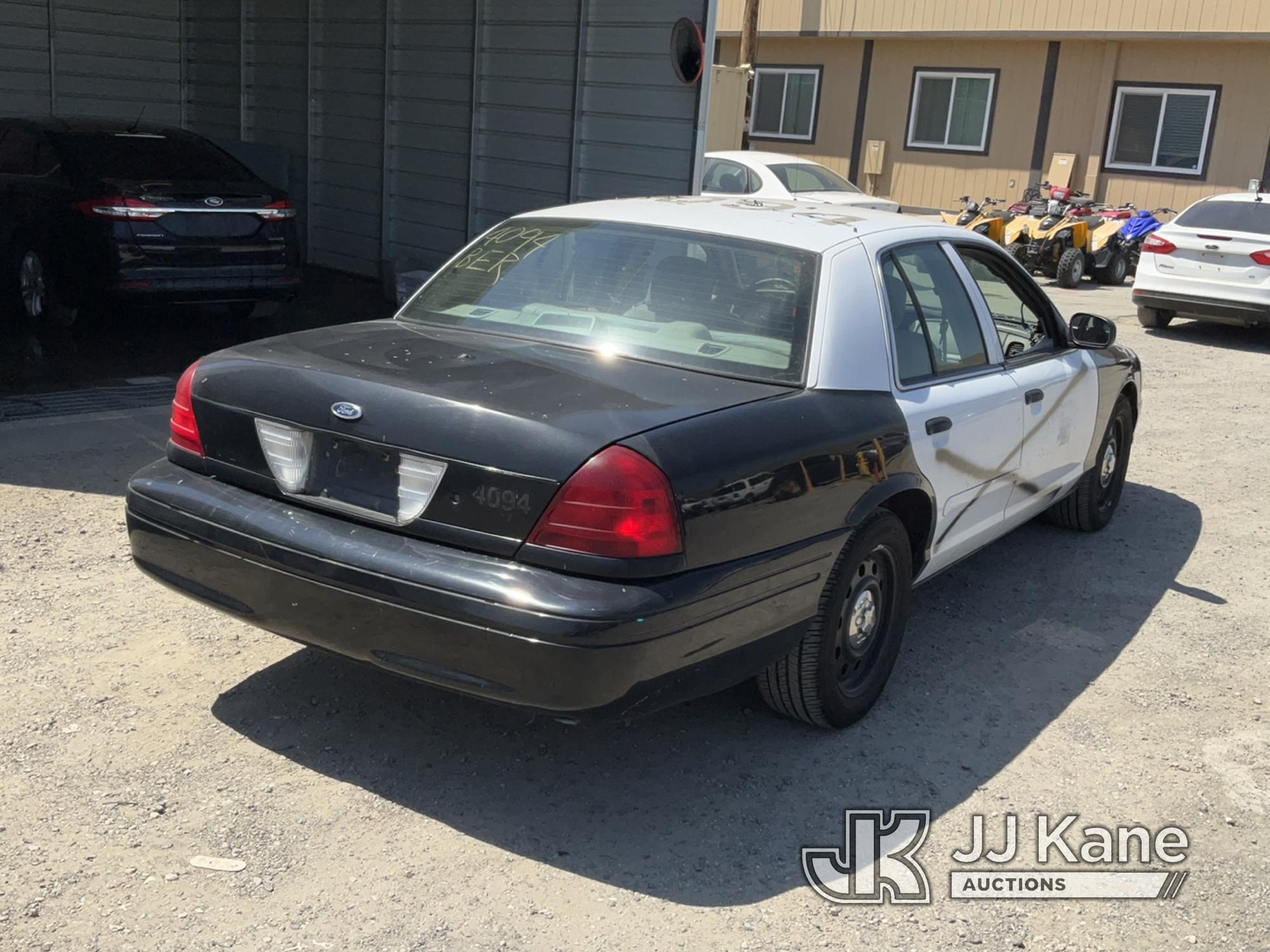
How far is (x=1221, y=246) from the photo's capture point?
44.3ft

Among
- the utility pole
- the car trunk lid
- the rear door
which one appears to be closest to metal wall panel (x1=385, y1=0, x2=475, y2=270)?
the rear door

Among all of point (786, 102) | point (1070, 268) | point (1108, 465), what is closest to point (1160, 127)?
point (1070, 268)

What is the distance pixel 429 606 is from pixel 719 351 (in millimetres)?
1290

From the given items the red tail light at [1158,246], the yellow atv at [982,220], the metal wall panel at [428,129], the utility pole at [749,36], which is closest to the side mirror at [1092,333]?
the metal wall panel at [428,129]

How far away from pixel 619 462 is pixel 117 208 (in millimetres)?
6309

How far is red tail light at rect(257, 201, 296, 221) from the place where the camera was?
901 centimetres

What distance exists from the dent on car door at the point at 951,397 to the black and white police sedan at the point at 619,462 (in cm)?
1

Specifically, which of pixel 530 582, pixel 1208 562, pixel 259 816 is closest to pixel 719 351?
pixel 530 582

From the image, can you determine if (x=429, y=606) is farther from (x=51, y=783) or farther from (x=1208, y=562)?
(x=1208, y=562)

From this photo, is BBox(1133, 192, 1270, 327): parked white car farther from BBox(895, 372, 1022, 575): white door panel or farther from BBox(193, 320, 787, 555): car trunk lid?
BBox(193, 320, 787, 555): car trunk lid

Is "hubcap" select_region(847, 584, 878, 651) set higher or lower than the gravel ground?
higher

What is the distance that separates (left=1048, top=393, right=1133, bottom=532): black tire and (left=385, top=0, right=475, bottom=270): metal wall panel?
6897 mm

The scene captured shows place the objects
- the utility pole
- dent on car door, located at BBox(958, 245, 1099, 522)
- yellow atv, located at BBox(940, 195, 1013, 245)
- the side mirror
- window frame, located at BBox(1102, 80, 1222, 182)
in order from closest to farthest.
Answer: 1. dent on car door, located at BBox(958, 245, 1099, 522)
2. the side mirror
3. yellow atv, located at BBox(940, 195, 1013, 245)
4. window frame, located at BBox(1102, 80, 1222, 182)
5. the utility pole

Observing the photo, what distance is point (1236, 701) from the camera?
4766 mm
